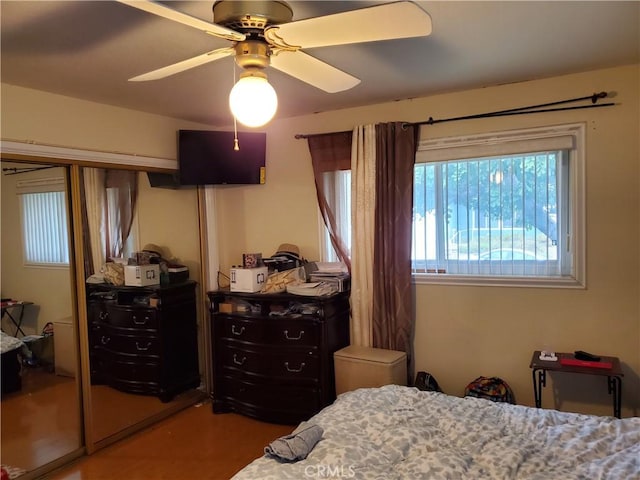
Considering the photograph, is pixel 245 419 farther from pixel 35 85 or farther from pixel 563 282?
pixel 35 85

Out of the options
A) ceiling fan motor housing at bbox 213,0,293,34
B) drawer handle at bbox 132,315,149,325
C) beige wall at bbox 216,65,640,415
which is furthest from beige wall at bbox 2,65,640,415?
ceiling fan motor housing at bbox 213,0,293,34

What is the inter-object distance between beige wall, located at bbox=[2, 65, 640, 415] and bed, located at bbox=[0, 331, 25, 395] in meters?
1.20

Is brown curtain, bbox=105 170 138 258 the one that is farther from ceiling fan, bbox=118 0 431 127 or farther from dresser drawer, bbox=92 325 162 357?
ceiling fan, bbox=118 0 431 127

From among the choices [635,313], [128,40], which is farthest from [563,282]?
[128,40]

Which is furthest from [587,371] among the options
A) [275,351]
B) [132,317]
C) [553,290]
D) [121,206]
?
[121,206]

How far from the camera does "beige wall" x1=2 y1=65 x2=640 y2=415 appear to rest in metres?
2.74

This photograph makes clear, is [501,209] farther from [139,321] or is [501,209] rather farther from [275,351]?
[139,321]

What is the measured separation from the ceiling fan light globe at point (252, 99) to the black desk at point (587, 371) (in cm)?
214

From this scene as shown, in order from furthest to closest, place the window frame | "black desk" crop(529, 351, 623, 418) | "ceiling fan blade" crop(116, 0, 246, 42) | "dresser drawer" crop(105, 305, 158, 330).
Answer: "dresser drawer" crop(105, 305, 158, 330)
the window frame
"black desk" crop(529, 351, 623, 418)
"ceiling fan blade" crop(116, 0, 246, 42)

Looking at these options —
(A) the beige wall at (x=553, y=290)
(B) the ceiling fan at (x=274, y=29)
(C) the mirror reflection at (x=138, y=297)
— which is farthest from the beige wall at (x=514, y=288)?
(B) the ceiling fan at (x=274, y=29)

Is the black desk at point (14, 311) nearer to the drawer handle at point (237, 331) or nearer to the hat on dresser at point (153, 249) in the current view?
the hat on dresser at point (153, 249)

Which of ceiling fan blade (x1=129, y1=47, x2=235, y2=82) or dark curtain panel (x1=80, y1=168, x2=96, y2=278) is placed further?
dark curtain panel (x1=80, y1=168, x2=96, y2=278)

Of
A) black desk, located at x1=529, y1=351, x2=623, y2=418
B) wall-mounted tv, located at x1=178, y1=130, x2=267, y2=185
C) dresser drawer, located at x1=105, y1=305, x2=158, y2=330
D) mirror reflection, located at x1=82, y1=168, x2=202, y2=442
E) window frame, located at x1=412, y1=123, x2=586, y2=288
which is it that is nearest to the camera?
black desk, located at x1=529, y1=351, x2=623, y2=418

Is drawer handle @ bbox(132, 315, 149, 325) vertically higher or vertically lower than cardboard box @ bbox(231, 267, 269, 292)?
lower
